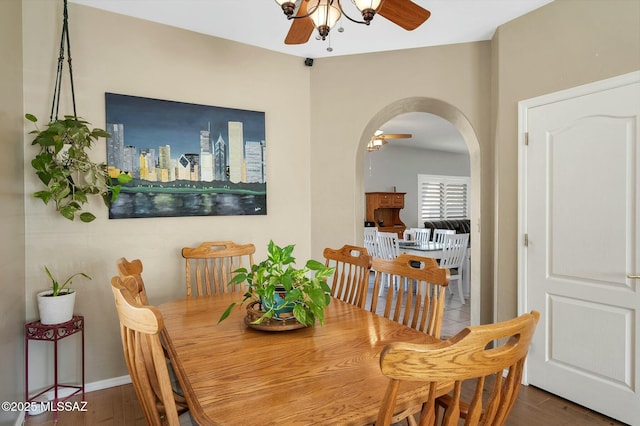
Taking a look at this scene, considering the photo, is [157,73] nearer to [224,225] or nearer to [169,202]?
[169,202]

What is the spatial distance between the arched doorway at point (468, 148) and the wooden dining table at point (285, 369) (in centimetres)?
170

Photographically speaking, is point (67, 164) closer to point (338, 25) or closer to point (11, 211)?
point (11, 211)

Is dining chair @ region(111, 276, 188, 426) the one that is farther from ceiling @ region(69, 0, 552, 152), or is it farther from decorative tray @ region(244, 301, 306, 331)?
ceiling @ region(69, 0, 552, 152)

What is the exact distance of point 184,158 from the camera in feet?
9.17

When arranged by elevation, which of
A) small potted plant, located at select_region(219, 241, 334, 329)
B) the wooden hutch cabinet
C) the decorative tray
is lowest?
the decorative tray

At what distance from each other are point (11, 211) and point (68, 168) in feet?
1.30

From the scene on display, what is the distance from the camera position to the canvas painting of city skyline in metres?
2.60

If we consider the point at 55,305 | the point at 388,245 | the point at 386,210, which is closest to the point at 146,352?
the point at 55,305

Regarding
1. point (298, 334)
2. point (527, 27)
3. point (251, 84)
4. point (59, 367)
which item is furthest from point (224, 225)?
point (527, 27)

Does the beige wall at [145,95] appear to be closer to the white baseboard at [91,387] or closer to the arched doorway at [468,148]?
the white baseboard at [91,387]

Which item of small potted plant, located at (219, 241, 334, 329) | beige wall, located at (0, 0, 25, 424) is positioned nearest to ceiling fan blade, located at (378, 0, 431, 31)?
small potted plant, located at (219, 241, 334, 329)

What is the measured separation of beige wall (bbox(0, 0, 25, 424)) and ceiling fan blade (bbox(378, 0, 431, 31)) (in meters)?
1.99

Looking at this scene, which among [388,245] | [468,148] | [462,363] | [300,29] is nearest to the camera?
[462,363]

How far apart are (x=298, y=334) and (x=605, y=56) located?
234cm
